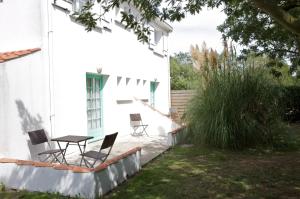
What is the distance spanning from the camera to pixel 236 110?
10.5 metres

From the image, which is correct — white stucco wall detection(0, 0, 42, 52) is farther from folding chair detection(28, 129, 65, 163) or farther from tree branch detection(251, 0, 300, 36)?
tree branch detection(251, 0, 300, 36)

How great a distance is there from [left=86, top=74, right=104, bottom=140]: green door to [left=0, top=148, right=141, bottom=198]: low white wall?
4.99 m

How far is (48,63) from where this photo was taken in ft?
30.5

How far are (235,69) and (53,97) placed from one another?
559 centimetres

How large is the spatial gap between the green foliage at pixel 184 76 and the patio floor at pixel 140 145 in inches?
88.4

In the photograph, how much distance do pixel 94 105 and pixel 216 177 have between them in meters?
6.07

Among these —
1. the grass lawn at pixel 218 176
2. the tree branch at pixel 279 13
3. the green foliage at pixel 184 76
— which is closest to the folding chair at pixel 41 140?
the grass lawn at pixel 218 176

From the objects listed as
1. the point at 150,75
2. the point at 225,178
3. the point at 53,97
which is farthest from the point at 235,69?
the point at 150,75

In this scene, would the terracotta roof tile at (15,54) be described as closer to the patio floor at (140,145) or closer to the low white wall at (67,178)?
the low white wall at (67,178)

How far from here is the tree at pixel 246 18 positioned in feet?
12.6

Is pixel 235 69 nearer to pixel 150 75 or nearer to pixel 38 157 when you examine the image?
pixel 38 157

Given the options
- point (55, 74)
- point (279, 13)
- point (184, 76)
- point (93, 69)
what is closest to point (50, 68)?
point (55, 74)

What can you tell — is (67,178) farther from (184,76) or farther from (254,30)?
(184,76)

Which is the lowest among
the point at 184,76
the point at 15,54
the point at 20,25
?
the point at 15,54
